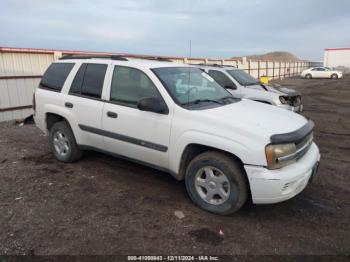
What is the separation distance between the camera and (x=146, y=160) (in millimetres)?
4336

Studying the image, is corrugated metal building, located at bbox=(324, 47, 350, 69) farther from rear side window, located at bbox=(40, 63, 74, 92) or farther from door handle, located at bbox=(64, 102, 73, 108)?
door handle, located at bbox=(64, 102, 73, 108)

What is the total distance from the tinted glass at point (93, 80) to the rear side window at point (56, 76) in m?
0.51

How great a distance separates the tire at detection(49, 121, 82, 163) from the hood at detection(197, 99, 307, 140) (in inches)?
99.7

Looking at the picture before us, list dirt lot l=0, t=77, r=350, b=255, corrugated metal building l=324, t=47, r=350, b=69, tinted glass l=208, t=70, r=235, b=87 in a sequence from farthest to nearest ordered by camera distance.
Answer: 1. corrugated metal building l=324, t=47, r=350, b=69
2. tinted glass l=208, t=70, r=235, b=87
3. dirt lot l=0, t=77, r=350, b=255

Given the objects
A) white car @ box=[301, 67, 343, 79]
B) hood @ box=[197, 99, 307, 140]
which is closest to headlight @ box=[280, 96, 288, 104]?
hood @ box=[197, 99, 307, 140]

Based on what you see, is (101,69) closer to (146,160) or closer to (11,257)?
(146,160)

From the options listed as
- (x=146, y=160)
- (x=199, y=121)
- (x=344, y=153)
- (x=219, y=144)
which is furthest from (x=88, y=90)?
(x=344, y=153)

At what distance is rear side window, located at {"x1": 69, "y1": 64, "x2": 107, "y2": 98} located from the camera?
480 centimetres

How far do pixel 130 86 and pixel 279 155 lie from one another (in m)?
2.21

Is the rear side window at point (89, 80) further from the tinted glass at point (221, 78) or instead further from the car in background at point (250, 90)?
the tinted glass at point (221, 78)

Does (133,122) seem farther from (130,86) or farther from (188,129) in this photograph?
(188,129)

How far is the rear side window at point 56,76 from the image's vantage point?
5.35 meters

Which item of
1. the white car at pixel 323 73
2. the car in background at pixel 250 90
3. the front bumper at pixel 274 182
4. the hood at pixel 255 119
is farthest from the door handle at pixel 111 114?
the white car at pixel 323 73

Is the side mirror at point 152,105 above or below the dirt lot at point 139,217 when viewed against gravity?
above
